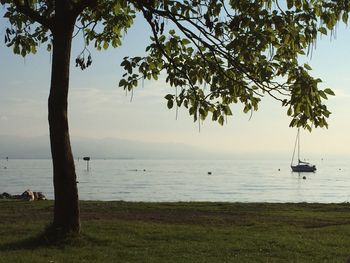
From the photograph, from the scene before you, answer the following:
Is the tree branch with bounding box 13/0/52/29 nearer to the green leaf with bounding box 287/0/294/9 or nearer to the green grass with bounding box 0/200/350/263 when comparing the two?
the green grass with bounding box 0/200/350/263

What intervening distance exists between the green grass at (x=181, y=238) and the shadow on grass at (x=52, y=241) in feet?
0.07

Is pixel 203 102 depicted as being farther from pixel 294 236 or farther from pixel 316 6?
pixel 294 236

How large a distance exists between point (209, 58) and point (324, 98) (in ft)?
11.7

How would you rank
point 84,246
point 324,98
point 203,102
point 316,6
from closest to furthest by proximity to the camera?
point 324,98
point 316,6
point 203,102
point 84,246

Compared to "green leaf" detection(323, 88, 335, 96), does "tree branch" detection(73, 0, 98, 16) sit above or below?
above

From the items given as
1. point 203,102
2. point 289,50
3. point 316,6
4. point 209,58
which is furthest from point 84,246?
point 316,6

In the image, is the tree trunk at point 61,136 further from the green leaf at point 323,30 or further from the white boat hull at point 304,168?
the white boat hull at point 304,168

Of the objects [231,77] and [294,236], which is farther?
[294,236]

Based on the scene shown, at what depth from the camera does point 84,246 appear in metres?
13.0

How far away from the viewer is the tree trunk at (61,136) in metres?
12.9

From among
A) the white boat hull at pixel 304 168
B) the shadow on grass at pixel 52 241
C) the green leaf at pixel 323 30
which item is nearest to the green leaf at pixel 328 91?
the green leaf at pixel 323 30

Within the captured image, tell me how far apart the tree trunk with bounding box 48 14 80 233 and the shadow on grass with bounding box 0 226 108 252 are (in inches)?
6.6

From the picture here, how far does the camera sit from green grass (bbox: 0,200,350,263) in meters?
12.1

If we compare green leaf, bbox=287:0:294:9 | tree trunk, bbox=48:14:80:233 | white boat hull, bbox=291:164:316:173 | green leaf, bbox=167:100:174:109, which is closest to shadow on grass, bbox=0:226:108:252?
tree trunk, bbox=48:14:80:233
